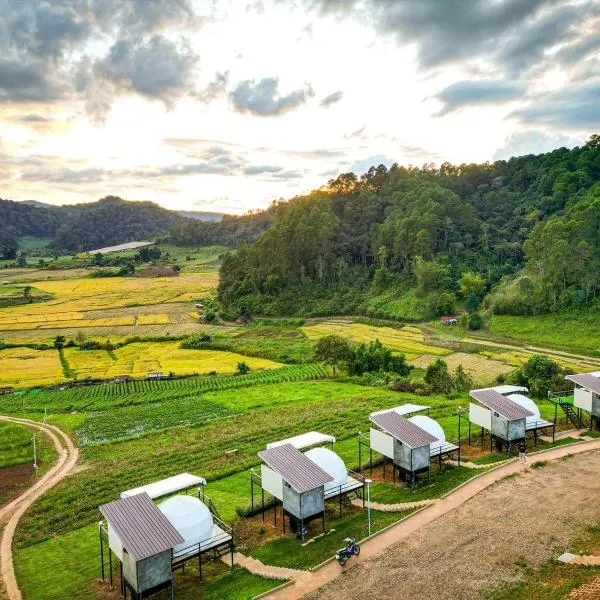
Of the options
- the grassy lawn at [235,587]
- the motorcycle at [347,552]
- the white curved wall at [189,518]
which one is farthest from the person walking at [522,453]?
the white curved wall at [189,518]

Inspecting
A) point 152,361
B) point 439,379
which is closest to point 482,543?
point 439,379

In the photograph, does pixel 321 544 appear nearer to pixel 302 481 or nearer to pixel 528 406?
pixel 302 481

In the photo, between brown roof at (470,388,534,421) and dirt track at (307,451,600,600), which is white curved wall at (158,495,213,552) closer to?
dirt track at (307,451,600,600)

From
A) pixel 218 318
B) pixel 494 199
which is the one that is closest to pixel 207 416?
pixel 218 318

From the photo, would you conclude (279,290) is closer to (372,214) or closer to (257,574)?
(372,214)

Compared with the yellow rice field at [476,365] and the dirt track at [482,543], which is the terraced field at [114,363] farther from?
the dirt track at [482,543]

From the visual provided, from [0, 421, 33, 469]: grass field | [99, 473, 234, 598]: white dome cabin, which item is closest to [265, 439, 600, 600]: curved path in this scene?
[99, 473, 234, 598]: white dome cabin
